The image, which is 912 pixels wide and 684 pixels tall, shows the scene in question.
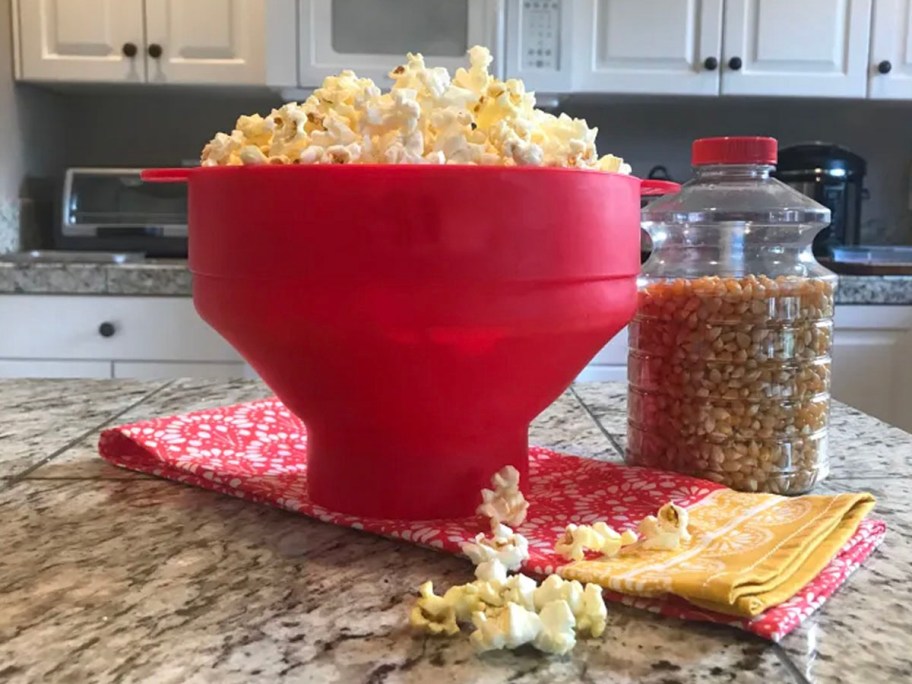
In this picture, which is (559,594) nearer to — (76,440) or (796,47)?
(76,440)

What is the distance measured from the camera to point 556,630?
40 cm

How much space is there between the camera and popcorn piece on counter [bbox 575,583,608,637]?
0.42 m

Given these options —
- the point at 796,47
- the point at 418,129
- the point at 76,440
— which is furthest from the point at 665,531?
the point at 796,47

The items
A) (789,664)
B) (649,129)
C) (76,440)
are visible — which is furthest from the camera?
(649,129)

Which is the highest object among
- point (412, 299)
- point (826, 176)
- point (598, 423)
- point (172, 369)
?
point (826, 176)

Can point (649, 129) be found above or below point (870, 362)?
above

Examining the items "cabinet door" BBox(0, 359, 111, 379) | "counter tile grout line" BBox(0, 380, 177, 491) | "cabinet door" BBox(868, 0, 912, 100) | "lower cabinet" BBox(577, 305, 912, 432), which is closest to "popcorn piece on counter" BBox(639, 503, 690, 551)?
"counter tile grout line" BBox(0, 380, 177, 491)

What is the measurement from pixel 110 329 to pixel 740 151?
5.42 feet

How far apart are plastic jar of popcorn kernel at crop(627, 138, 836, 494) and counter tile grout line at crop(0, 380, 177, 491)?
17.5 inches

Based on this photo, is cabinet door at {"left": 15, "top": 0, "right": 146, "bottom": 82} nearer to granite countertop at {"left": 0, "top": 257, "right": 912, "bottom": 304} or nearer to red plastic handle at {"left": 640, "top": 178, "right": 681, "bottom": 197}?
granite countertop at {"left": 0, "top": 257, "right": 912, "bottom": 304}

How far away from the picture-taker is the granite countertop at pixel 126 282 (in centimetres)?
200

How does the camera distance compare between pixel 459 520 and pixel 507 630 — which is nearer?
pixel 507 630

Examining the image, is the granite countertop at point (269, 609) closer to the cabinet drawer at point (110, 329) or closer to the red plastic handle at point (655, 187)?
the red plastic handle at point (655, 187)

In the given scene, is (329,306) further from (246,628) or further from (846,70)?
(846,70)
